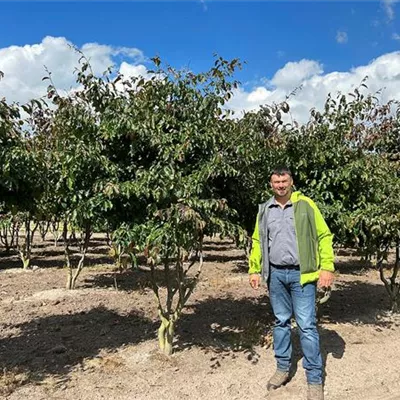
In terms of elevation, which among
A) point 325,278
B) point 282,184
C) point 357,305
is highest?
point 282,184

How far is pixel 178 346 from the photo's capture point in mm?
5383

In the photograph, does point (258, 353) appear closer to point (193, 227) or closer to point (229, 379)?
point (229, 379)

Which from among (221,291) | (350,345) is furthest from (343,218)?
(221,291)

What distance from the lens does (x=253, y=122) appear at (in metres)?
4.95

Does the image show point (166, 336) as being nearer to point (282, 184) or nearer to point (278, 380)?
point (278, 380)

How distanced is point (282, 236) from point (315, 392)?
136cm

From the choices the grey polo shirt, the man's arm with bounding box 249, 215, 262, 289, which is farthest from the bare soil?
the grey polo shirt

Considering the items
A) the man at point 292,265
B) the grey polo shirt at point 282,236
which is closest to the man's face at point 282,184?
the man at point 292,265

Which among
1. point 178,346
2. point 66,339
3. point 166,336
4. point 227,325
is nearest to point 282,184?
point 166,336

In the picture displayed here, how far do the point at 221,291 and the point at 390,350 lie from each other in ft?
13.7

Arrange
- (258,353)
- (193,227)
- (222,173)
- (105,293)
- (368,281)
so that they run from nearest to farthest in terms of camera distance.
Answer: (193,227), (222,173), (258,353), (105,293), (368,281)

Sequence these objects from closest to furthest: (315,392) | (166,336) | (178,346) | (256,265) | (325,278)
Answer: (315,392), (325,278), (256,265), (166,336), (178,346)

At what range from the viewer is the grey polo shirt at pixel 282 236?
405 centimetres

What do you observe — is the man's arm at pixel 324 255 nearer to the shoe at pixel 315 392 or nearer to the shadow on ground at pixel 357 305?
the shoe at pixel 315 392
